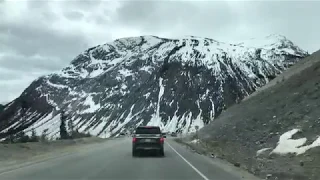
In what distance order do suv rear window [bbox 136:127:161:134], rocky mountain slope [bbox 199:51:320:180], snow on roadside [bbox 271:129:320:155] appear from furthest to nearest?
suv rear window [bbox 136:127:161:134], snow on roadside [bbox 271:129:320:155], rocky mountain slope [bbox 199:51:320:180]

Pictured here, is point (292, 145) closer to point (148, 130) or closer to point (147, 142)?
point (147, 142)

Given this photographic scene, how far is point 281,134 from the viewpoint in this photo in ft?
116

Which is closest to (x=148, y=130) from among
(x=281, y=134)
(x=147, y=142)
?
(x=147, y=142)

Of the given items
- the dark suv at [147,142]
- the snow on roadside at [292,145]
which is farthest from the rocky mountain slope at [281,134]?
the dark suv at [147,142]

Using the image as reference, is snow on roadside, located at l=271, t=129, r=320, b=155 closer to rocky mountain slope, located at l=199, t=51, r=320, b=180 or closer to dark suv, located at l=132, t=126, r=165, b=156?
rocky mountain slope, located at l=199, t=51, r=320, b=180

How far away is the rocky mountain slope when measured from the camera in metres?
22.1

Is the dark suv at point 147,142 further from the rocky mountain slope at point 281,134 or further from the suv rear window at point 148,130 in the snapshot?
the rocky mountain slope at point 281,134

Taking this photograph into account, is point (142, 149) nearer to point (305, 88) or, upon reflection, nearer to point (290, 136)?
point (290, 136)

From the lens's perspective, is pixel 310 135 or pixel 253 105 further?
pixel 253 105

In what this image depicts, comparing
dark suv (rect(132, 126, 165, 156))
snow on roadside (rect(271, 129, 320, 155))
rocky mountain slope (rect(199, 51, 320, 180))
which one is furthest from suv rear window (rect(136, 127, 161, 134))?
snow on roadside (rect(271, 129, 320, 155))

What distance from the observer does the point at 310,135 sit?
2962 cm

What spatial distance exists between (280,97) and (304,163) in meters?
30.4

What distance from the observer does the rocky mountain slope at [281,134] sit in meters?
22.1

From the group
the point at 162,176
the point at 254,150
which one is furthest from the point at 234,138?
the point at 162,176
